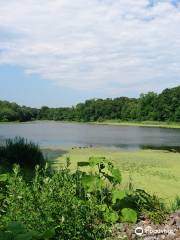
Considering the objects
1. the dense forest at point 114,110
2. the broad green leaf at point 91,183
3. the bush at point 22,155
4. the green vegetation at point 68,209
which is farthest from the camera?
the dense forest at point 114,110

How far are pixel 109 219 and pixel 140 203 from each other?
2.61 ft

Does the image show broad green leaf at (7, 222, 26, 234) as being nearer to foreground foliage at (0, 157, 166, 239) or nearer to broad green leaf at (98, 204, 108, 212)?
foreground foliage at (0, 157, 166, 239)

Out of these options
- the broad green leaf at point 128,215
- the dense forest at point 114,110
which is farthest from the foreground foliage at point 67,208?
the dense forest at point 114,110

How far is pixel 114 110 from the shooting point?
134750 mm

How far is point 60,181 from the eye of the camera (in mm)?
5504

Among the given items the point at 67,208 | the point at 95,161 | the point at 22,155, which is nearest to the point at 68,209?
the point at 67,208

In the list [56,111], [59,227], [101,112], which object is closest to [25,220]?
[59,227]

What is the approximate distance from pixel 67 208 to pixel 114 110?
130122 mm

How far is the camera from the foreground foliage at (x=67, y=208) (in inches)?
183

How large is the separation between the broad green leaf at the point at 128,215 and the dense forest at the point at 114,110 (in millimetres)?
100426

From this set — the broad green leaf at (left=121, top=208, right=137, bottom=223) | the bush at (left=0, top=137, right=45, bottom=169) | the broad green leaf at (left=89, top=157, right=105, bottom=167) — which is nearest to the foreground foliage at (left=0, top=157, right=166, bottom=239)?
the broad green leaf at (left=121, top=208, right=137, bottom=223)

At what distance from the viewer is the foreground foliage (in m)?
4.64

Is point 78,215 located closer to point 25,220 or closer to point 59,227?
point 59,227

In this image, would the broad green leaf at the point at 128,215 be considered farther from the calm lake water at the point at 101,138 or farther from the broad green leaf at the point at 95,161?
the calm lake water at the point at 101,138
